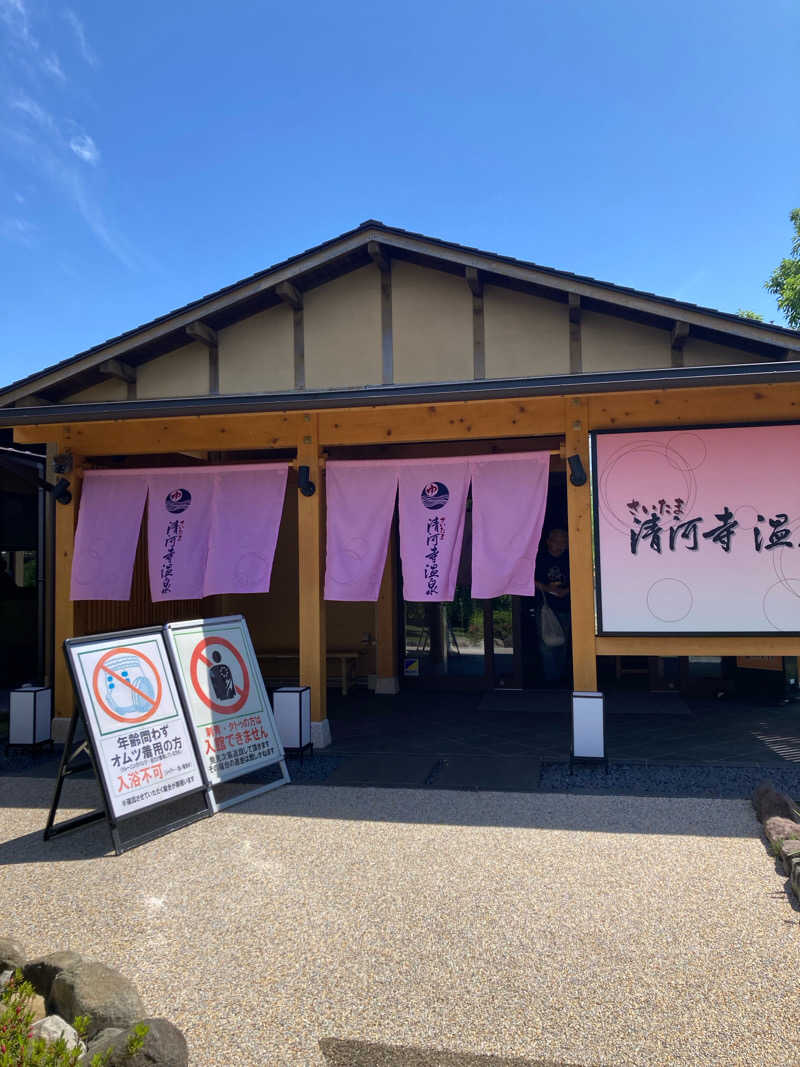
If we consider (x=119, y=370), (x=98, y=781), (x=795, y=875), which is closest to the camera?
(x=795, y=875)

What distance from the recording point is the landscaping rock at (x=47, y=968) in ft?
10.1

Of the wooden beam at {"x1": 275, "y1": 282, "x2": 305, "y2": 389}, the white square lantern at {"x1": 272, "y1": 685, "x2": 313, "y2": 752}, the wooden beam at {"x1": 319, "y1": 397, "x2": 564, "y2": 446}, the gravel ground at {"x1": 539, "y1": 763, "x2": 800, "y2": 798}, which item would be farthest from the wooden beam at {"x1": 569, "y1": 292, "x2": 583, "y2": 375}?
the white square lantern at {"x1": 272, "y1": 685, "x2": 313, "y2": 752}

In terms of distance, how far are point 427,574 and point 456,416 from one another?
1619 mm

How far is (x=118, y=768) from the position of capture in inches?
199

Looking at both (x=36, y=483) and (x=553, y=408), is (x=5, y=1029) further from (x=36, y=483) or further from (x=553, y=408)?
(x=36, y=483)

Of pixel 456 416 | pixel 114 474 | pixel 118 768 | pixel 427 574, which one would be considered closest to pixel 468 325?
pixel 456 416

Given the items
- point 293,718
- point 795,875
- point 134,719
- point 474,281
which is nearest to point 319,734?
point 293,718

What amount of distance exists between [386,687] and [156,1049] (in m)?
8.05

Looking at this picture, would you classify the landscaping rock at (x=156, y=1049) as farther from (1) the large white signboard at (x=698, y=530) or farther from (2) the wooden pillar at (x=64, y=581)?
(2) the wooden pillar at (x=64, y=581)

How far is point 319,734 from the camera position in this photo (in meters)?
7.34

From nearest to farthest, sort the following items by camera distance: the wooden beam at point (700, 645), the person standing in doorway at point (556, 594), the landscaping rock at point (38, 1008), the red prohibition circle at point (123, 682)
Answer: the landscaping rock at point (38, 1008), the red prohibition circle at point (123, 682), the wooden beam at point (700, 645), the person standing in doorway at point (556, 594)

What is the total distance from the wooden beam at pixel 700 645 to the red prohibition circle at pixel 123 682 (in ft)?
12.8

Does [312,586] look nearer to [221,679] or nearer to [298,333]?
[221,679]

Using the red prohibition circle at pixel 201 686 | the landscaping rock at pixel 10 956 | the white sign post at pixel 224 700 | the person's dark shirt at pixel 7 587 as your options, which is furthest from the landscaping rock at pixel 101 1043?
the person's dark shirt at pixel 7 587
